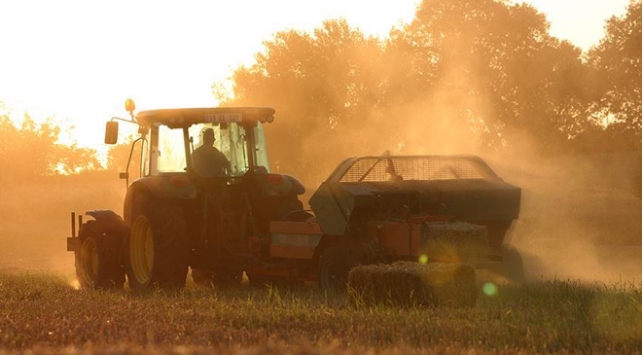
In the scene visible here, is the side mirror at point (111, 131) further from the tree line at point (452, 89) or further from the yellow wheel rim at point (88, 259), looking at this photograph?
the tree line at point (452, 89)

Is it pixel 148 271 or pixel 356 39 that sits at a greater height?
pixel 356 39

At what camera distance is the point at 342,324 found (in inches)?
407

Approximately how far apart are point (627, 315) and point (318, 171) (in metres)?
45.2

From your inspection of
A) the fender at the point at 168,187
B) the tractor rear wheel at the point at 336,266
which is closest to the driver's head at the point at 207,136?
the fender at the point at 168,187

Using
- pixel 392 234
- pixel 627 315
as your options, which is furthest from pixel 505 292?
pixel 627 315

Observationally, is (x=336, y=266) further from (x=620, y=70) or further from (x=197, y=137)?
(x=620, y=70)

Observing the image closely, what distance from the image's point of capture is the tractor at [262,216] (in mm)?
14695

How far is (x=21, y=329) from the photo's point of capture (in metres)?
10.3

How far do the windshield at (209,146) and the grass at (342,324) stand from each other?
123 inches

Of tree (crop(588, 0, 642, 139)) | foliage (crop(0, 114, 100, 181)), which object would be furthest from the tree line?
foliage (crop(0, 114, 100, 181))

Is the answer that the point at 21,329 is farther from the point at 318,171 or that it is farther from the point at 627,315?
the point at 318,171

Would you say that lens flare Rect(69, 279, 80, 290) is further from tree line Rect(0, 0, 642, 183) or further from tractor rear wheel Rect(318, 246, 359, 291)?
tree line Rect(0, 0, 642, 183)

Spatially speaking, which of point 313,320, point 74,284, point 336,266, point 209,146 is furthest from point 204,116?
point 313,320

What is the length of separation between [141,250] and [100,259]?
594 millimetres
